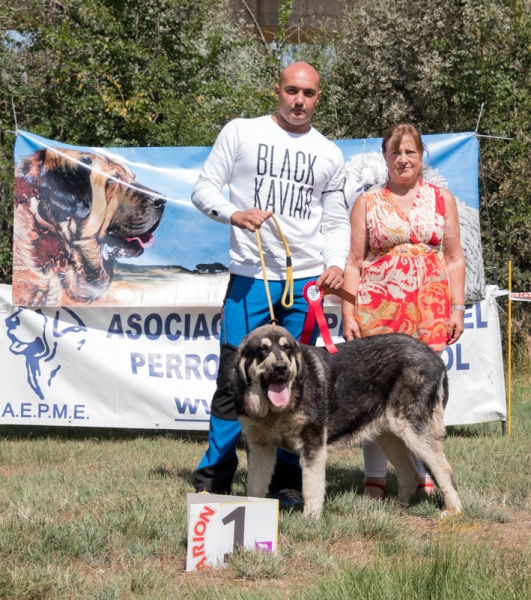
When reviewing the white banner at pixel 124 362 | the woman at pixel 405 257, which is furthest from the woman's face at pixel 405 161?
the white banner at pixel 124 362

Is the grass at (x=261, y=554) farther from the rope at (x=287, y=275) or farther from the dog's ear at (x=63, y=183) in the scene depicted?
the dog's ear at (x=63, y=183)

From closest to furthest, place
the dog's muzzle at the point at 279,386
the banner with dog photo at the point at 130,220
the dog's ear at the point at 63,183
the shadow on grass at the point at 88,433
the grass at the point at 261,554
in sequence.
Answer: the grass at the point at 261,554 < the dog's muzzle at the point at 279,386 < the banner with dog photo at the point at 130,220 < the dog's ear at the point at 63,183 < the shadow on grass at the point at 88,433

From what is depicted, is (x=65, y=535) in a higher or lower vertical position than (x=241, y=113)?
lower

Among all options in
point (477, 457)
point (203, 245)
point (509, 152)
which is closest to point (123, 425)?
point (203, 245)

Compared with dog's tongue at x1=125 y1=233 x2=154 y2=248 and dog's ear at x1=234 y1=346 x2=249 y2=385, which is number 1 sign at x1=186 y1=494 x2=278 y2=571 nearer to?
dog's ear at x1=234 y1=346 x2=249 y2=385

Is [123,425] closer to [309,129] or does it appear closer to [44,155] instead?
[44,155]

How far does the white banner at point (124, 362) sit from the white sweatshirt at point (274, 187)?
8.37ft

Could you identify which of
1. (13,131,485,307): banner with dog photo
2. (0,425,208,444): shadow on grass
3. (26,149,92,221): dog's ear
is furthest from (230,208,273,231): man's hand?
(0,425,208,444): shadow on grass

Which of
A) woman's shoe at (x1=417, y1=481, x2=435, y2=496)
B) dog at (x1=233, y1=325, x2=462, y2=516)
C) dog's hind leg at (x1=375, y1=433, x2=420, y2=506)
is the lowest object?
woman's shoe at (x1=417, y1=481, x2=435, y2=496)

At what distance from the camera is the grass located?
2.87 m

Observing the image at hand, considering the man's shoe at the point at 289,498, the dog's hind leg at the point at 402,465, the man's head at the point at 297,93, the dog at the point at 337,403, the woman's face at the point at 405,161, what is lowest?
the man's shoe at the point at 289,498

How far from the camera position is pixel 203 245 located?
704cm

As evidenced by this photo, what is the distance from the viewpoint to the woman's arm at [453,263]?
458 centimetres

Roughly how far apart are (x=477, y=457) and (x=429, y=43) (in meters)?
8.19
